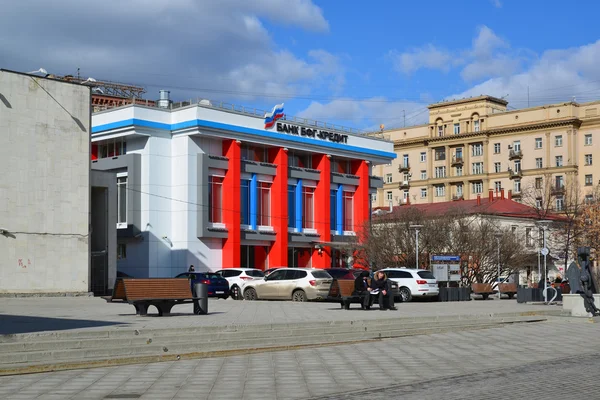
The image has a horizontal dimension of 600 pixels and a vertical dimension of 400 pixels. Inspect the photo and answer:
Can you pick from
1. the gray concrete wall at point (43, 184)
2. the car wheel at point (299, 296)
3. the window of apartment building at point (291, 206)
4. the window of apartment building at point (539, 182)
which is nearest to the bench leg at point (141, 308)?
the car wheel at point (299, 296)

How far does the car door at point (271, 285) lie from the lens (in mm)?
36312

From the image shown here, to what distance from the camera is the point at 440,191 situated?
110250 millimetres

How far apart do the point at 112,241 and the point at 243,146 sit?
844 inches

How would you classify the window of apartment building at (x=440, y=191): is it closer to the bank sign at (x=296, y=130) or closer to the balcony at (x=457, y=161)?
the balcony at (x=457, y=161)

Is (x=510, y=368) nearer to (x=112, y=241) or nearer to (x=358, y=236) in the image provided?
(x=112, y=241)

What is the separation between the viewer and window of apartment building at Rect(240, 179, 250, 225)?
62.1 meters

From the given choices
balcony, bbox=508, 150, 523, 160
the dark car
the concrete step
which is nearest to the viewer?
the concrete step

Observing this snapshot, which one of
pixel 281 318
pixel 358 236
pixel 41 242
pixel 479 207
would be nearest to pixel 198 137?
pixel 358 236

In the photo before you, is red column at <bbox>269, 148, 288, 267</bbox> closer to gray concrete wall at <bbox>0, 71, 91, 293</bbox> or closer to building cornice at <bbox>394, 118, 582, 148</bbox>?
gray concrete wall at <bbox>0, 71, 91, 293</bbox>

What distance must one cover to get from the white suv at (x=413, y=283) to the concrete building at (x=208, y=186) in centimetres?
2204

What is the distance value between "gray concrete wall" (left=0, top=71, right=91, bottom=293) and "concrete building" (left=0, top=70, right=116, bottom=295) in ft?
0.13

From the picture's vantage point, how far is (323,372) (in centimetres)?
1362

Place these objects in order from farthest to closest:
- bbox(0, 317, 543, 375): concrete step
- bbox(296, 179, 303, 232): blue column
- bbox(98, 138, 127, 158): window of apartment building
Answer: bbox(296, 179, 303, 232): blue column, bbox(98, 138, 127, 158): window of apartment building, bbox(0, 317, 543, 375): concrete step

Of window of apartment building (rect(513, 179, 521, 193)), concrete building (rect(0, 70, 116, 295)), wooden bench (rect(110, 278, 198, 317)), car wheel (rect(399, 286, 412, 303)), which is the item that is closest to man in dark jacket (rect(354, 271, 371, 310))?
wooden bench (rect(110, 278, 198, 317))
